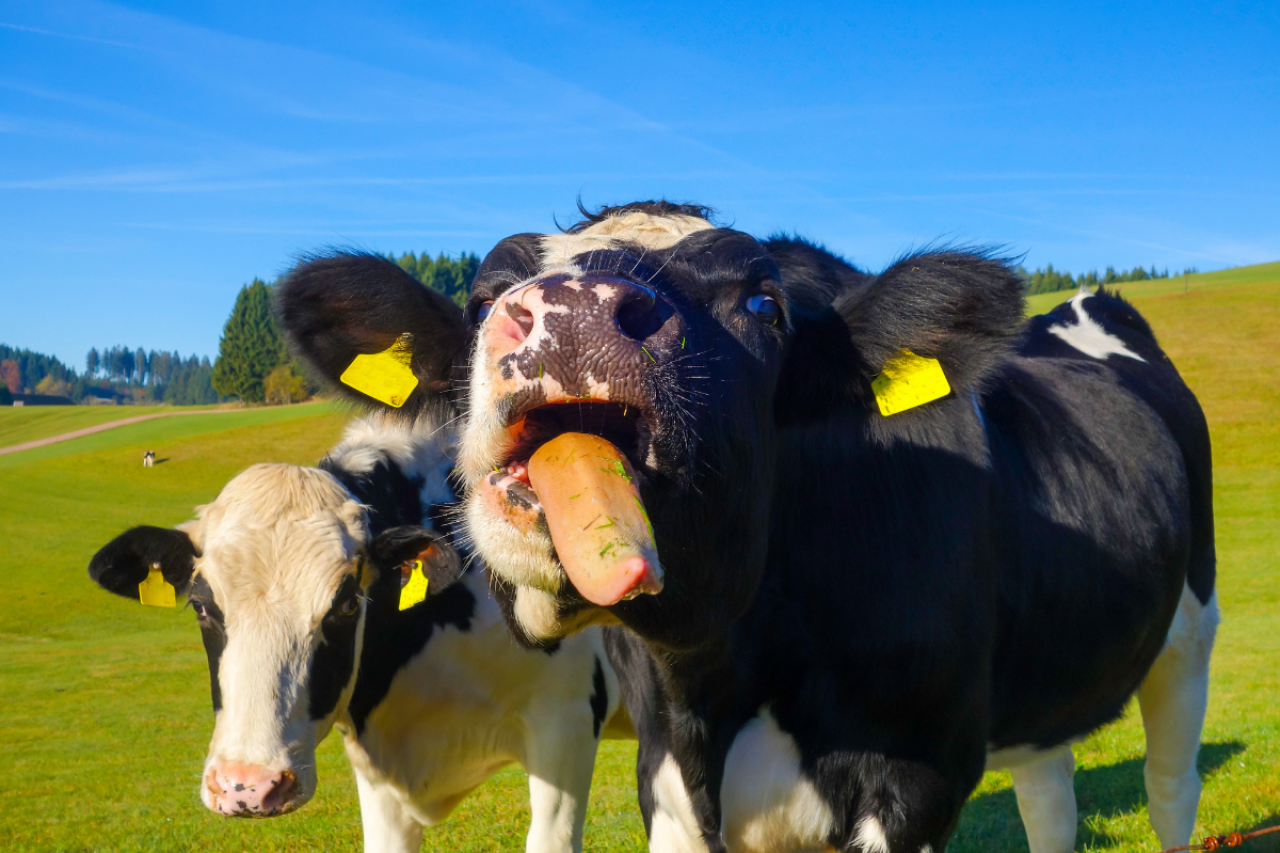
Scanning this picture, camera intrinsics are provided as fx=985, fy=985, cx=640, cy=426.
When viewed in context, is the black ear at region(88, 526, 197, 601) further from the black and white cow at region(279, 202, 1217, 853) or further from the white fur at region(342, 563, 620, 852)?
the black and white cow at region(279, 202, 1217, 853)

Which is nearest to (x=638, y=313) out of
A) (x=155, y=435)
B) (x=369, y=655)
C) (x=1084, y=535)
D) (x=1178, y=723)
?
(x=1084, y=535)

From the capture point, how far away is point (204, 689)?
15.5 metres

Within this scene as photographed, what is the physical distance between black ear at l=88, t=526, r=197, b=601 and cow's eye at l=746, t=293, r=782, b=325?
298cm

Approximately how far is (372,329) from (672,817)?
6.19 ft

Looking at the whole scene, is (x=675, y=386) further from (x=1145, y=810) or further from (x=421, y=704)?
(x=1145, y=810)

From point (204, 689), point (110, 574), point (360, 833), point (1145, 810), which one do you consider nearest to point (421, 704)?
point (110, 574)

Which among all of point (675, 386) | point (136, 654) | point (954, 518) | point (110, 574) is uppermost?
point (675, 386)

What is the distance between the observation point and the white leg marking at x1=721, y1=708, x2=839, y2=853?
2.91m

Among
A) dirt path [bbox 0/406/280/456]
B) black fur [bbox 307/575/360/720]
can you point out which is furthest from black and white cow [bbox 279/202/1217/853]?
dirt path [bbox 0/406/280/456]

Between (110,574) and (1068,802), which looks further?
(1068,802)

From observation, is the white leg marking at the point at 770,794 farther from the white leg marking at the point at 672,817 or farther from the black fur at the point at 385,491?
the black fur at the point at 385,491

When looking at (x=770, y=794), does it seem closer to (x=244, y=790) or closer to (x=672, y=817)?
(x=672, y=817)

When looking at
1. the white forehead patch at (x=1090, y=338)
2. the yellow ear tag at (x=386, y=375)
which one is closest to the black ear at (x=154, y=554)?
the yellow ear tag at (x=386, y=375)

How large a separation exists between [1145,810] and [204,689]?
44.9 feet
